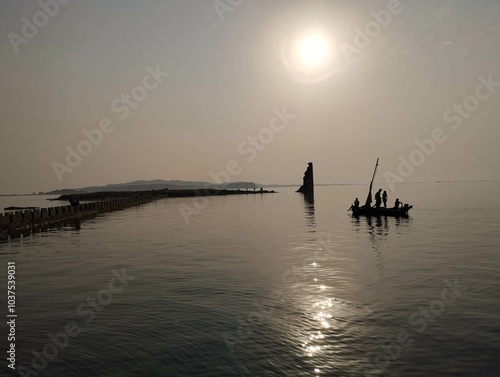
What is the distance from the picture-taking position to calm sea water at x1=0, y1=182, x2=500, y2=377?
978 cm

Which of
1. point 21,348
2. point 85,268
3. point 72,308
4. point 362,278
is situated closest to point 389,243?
point 362,278

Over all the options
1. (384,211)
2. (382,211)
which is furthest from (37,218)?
(384,211)

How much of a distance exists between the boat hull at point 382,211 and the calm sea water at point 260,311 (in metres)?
25.3

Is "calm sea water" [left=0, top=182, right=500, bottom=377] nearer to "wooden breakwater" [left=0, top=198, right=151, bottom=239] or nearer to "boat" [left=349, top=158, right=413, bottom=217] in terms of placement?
"wooden breakwater" [left=0, top=198, right=151, bottom=239]

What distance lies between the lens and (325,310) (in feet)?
45.2

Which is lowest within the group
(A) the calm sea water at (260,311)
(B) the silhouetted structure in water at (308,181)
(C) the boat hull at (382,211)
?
(A) the calm sea water at (260,311)

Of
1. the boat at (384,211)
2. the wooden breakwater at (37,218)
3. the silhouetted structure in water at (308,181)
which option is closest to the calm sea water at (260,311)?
the wooden breakwater at (37,218)

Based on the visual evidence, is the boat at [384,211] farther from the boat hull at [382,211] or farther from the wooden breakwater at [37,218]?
the wooden breakwater at [37,218]

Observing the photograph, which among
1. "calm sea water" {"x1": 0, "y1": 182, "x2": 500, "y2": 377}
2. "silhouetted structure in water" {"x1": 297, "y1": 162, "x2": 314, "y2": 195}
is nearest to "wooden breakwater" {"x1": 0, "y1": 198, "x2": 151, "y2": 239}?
"calm sea water" {"x1": 0, "y1": 182, "x2": 500, "y2": 377}

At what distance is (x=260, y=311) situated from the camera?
1387cm

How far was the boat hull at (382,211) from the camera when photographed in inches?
2092

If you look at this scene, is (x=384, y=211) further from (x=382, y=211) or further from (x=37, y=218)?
Answer: (x=37, y=218)

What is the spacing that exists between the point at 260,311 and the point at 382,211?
44.9 meters

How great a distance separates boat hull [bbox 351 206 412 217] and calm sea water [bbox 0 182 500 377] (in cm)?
2525
